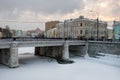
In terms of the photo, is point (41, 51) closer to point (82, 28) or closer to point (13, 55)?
point (13, 55)

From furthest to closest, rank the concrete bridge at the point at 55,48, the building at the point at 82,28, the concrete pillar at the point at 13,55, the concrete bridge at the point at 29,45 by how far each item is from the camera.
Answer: the building at the point at 82,28
the concrete bridge at the point at 55,48
the concrete bridge at the point at 29,45
the concrete pillar at the point at 13,55

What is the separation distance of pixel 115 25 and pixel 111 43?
22.6 metres

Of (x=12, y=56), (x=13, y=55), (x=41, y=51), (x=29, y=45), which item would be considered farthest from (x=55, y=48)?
(x=12, y=56)

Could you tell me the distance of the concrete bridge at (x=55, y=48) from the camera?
30891mm

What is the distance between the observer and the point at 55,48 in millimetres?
44781

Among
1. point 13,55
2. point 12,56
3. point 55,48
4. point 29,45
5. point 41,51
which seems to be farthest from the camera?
point 41,51

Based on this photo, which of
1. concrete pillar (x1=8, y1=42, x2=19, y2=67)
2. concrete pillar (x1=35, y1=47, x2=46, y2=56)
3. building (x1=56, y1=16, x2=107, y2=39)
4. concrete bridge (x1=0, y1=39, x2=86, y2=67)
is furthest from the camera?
building (x1=56, y1=16, x2=107, y2=39)

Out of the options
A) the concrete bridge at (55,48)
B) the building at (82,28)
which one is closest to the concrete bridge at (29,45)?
the concrete bridge at (55,48)

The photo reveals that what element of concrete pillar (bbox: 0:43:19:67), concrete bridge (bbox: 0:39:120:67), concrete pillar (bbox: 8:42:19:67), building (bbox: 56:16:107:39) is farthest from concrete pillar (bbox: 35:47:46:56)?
building (bbox: 56:16:107:39)

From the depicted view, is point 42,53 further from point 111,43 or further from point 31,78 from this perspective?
point 31,78

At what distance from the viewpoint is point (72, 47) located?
50.8m

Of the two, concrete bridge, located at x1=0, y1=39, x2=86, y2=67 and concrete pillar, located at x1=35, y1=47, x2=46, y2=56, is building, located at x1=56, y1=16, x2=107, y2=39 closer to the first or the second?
concrete pillar, located at x1=35, y1=47, x2=46, y2=56

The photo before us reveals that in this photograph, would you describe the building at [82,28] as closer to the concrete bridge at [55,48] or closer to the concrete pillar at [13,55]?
the concrete bridge at [55,48]

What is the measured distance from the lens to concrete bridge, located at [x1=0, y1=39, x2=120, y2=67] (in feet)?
101
